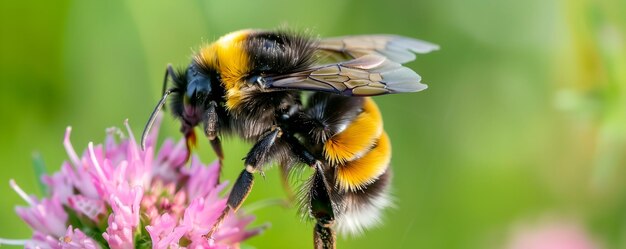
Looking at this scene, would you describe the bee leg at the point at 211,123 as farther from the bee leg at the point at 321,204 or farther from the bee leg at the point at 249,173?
the bee leg at the point at 321,204

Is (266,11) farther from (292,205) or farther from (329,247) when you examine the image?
(329,247)

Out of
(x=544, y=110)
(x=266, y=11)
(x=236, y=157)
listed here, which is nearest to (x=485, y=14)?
(x=544, y=110)

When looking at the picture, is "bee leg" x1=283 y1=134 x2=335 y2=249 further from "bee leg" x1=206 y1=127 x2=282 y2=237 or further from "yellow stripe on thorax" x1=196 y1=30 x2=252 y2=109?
"yellow stripe on thorax" x1=196 y1=30 x2=252 y2=109

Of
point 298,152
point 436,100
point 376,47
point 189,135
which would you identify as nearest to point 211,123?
point 189,135

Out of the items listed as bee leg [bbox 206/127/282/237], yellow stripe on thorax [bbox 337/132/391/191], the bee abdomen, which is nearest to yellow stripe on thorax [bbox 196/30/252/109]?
bee leg [bbox 206/127/282/237]

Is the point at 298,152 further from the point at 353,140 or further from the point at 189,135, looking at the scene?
the point at 189,135
